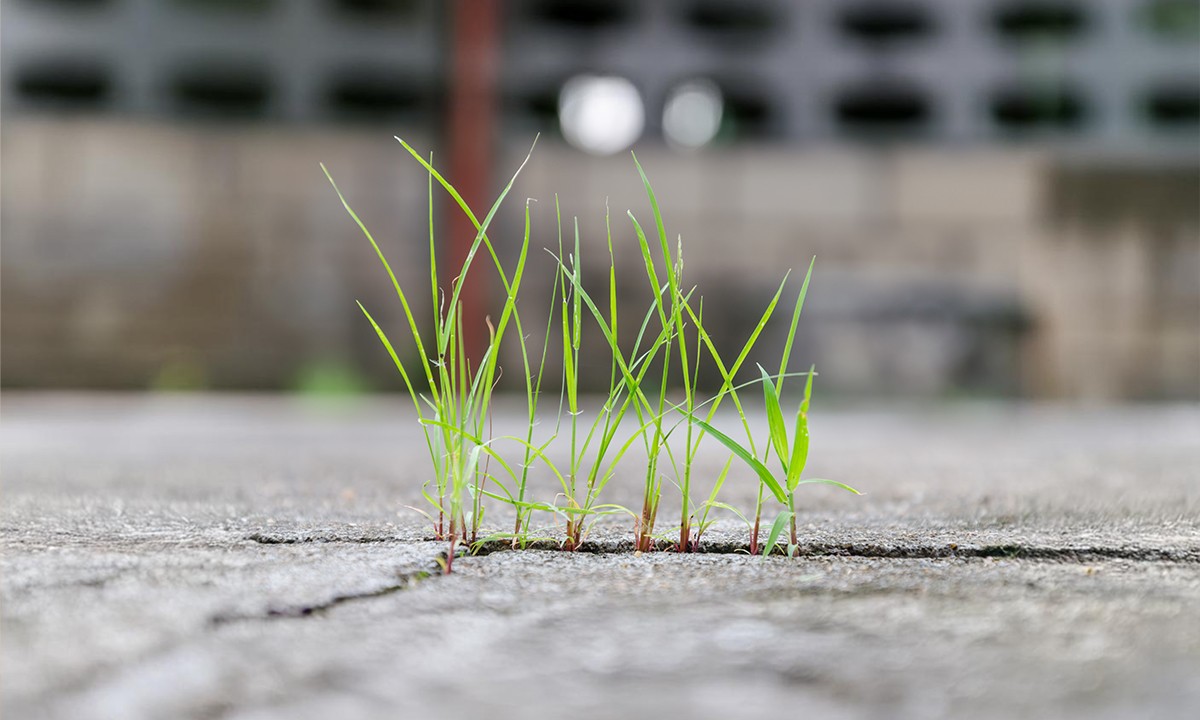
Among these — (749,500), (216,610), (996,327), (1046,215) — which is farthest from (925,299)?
(216,610)

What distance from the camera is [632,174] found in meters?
4.62

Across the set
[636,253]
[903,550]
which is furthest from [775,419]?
[636,253]

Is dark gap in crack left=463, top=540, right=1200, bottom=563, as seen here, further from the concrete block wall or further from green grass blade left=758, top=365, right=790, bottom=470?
the concrete block wall

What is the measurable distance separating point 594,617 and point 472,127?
13.7 ft

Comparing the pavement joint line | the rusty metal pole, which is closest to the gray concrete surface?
the pavement joint line

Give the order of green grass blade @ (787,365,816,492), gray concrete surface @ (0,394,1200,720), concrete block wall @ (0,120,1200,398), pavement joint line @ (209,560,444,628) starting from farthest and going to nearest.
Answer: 1. concrete block wall @ (0,120,1200,398)
2. green grass blade @ (787,365,816,492)
3. pavement joint line @ (209,560,444,628)
4. gray concrete surface @ (0,394,1200,720)

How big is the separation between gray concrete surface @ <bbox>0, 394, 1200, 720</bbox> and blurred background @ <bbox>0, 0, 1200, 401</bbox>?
3.46 meters

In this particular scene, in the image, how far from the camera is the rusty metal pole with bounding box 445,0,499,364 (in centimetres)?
448

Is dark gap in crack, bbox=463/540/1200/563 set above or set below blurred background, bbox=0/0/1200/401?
below

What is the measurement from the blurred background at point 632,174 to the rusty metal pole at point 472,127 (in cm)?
2

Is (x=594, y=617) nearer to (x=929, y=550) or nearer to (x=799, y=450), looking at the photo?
(x=799, y=450)

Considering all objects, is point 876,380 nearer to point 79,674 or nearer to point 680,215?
point 680,215

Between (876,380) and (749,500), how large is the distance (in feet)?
11.3

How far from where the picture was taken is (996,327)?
4.64 metres
